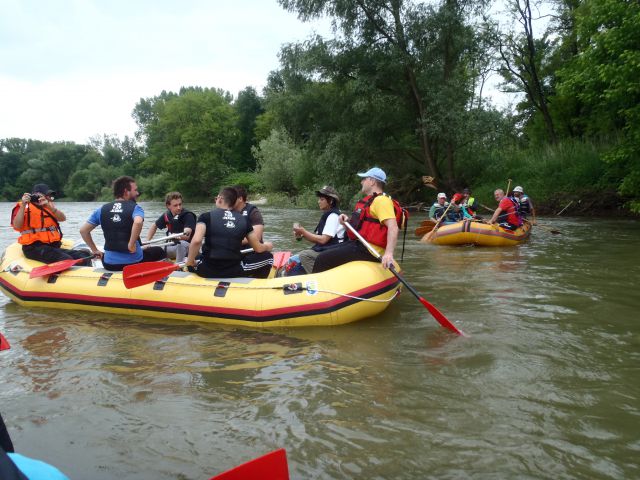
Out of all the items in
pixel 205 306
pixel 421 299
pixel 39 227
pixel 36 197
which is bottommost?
pixel 205 306

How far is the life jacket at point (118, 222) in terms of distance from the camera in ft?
17.5

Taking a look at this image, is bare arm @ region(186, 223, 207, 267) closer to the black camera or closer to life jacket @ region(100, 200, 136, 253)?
life jacket @ region(100, 200, 136, 253)

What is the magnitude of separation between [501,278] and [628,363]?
330cm

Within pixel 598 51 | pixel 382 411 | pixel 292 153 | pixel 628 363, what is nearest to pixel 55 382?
pixel 382 411

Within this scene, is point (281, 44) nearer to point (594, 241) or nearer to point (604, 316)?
point (594, 241)

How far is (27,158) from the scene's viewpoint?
63.4 m

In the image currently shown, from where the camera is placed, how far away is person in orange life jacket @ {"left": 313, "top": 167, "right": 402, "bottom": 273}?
4754 mm

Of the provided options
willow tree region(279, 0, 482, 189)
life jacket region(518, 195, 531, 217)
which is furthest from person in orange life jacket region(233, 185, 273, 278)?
willow tree region(279, 0, 482, 189)

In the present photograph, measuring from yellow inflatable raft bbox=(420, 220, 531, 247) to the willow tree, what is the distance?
7764 mm

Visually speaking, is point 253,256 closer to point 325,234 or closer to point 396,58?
point 325,234

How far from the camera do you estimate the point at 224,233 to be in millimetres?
4898

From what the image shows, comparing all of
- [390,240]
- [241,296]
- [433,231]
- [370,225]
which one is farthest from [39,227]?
[433,231]

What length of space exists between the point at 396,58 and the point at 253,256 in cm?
1383

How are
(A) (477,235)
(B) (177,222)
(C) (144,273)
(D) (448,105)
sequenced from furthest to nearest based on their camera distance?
(D) (448,105), (A) (477,235), (B) (177,222), (C) (144,273)
